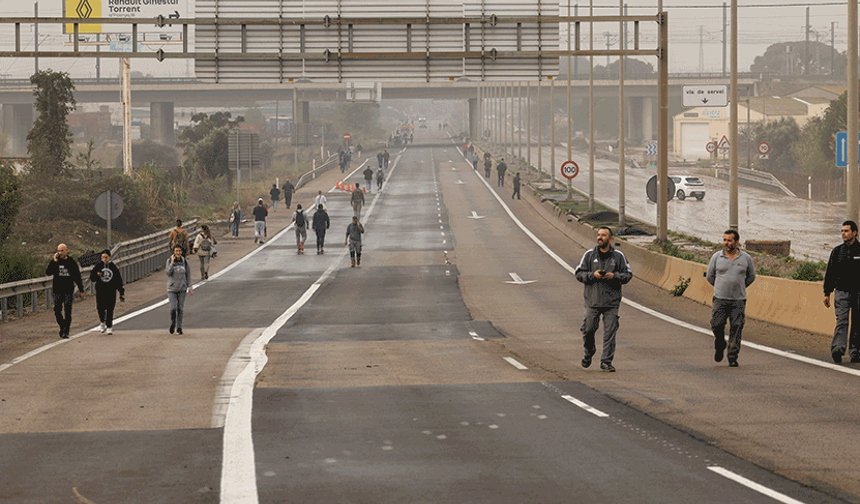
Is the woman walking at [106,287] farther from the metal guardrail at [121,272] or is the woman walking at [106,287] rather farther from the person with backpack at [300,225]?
the person with backpack at [300,225]

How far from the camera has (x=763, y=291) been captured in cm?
2233

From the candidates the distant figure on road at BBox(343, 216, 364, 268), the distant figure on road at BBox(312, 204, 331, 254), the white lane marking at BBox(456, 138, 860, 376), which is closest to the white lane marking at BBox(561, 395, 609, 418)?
the white lane marking at BBox(456, 138, 860, 376)

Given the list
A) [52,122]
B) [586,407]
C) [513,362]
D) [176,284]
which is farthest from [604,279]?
[52,122]

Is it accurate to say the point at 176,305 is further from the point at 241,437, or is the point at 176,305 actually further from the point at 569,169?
the point at 569,169

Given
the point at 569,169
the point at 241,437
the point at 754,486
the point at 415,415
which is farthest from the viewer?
the point at 569,169

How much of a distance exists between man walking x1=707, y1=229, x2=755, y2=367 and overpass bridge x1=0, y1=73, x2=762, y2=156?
113954 mm

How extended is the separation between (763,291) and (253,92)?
4848 inches

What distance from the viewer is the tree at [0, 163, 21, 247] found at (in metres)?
35.6

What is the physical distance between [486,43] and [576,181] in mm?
66720

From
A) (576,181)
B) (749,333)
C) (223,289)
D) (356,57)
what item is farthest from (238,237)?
(576,181)

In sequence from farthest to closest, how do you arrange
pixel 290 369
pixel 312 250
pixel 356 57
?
1. pixel 312 250
2. pixel 356 57
3. pixel 290 369

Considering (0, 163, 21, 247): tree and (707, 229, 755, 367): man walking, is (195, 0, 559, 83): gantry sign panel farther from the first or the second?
(707, 229, 755, 367): man walking

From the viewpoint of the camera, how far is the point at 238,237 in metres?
50.5

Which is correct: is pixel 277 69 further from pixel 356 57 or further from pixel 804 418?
pixel 804 418
